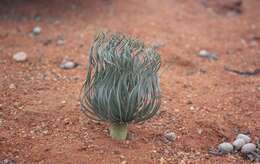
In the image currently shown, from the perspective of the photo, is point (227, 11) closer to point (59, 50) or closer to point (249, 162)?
point (59, 50)

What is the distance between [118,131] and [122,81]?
0.41m

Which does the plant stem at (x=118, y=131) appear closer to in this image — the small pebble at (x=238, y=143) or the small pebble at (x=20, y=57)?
the small pebble at (x=238, y=143)

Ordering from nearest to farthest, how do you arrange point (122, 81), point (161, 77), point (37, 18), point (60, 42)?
point (122, 81)
point (161, 77)
point (60, 42)
point (37, 18)

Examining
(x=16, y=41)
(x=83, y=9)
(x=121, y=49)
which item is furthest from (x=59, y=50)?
(x=121, y=49)

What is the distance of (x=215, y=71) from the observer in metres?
4.63

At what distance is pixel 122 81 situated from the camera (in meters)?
3.00

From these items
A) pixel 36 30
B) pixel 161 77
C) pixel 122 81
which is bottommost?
pixel 161 77

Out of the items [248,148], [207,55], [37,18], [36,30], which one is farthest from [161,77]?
[37,18]

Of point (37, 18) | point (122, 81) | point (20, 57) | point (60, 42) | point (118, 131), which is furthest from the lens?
point (37, 18)

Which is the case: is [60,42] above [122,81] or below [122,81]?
below

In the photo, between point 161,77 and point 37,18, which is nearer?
point 161,77

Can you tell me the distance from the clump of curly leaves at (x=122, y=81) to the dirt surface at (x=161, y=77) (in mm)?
291

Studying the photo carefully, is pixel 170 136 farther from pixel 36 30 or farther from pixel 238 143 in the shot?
pixel 36 30

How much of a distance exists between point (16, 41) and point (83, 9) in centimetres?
111
